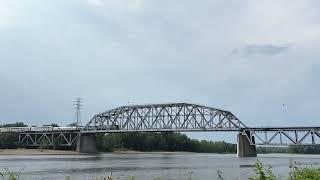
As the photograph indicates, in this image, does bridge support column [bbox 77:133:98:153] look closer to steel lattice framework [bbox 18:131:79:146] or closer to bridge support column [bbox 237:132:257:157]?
steel lattice framework [bbox 18:131:79:146]

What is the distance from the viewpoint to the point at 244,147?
173 metres

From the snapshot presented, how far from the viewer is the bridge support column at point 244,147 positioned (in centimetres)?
17150

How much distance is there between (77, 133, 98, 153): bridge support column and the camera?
7445 inches

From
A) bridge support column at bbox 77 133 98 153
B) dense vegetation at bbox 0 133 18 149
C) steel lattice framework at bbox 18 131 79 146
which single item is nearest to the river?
dense vegetation at bbox 0 133 18 149

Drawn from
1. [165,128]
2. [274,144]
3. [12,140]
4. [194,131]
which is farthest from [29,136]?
[274,144]

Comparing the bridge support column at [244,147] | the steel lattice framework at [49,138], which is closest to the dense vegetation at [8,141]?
the steel lattice framework at [49,138]

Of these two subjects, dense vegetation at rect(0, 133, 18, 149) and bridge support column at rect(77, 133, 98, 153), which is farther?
bridge support column at rect(77, 133, 98, 153)

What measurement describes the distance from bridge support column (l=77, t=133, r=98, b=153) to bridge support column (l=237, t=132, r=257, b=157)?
61.0 metres

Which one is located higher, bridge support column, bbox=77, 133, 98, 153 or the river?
bridge support column, bbox=77, 133, 98, 153

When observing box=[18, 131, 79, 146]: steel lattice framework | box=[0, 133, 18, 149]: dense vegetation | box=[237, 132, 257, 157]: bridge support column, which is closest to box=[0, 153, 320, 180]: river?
box=[237, 132, 257, 157]: bridge support column

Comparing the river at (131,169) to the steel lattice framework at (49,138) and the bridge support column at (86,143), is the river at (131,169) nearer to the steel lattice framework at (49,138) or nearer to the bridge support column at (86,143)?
the bridge support column at (86,143)

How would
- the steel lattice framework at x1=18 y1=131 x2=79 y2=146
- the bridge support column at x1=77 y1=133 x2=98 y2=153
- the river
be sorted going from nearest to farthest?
1. the river
2. the bridge support column at x1=77 y1=133 x2=98 y2=153
3. the steel lattice framework at x1=18 y1=131 x2=79 y2=146

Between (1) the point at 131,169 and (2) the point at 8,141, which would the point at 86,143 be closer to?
(2) the point at 8,141

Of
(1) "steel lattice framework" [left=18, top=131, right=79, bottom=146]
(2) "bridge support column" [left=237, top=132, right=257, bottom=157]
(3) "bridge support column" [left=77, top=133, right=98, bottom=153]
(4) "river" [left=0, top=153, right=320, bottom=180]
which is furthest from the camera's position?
(1) "steel lattice framework" [left=18, top=131, right=79, bottom=146]
